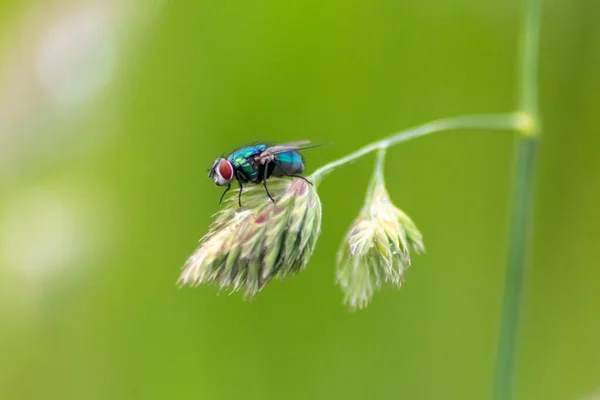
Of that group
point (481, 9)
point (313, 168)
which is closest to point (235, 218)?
point (313, 168)

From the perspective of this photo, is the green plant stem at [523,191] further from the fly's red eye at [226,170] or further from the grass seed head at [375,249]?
the fly's red eye at [226,170]

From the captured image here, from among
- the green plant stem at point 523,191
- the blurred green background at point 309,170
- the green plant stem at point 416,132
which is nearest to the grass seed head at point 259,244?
the green plant stem at point 416,132

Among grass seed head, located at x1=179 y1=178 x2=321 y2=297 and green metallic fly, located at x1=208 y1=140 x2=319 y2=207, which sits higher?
green metallic fly, located at x1=208 y1=140 x2=319 y2=207

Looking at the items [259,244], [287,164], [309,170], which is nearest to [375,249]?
[259,244]

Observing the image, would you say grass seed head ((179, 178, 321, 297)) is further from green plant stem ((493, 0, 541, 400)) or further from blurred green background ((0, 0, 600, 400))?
blurred green background ((0, 0, 600, 400))

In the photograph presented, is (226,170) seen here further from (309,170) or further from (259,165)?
(309,170)

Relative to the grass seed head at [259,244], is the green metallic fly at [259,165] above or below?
above

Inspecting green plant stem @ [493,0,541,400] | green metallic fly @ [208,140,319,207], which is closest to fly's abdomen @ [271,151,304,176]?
green metallic fly @ [208,140,319,207]

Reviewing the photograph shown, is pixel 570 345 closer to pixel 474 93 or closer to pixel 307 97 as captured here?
pixel 474 93

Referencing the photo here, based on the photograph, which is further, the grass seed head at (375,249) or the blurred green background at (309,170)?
the blurred green background at (309,170)
